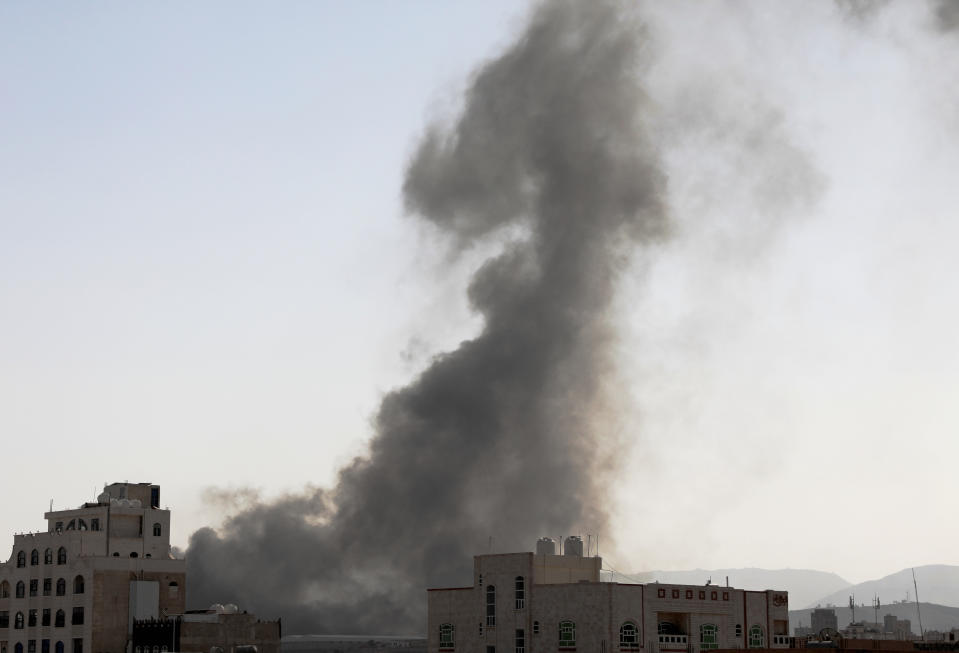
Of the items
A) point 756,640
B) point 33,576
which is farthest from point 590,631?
point 33,576

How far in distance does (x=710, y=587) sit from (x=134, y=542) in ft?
264

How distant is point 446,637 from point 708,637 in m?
29.6

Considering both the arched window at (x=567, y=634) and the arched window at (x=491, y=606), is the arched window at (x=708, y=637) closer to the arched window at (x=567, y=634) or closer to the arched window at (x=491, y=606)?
the arched window at (x=567, y=634)

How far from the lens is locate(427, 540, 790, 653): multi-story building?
144 meters

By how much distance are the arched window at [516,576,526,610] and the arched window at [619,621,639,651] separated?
39.1 ft

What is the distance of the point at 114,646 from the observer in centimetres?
18188

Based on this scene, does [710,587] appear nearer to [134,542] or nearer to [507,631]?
[507,631]

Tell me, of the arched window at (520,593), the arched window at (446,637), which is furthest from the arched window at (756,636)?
the arched window at (446,637)

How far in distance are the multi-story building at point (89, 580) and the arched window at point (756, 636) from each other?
259 feet

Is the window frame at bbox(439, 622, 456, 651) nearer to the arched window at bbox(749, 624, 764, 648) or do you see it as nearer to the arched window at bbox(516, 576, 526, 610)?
the arched window at bbox(516, 576, 526, 610)

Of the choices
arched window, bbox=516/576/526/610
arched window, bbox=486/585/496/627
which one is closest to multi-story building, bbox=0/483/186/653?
arched window, bbox=486/585/496/627

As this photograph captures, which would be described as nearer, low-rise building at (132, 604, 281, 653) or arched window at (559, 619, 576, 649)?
arched window at (559, 619, 576, 649)

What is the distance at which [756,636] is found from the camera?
15350 cm

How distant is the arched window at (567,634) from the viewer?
477 feet
